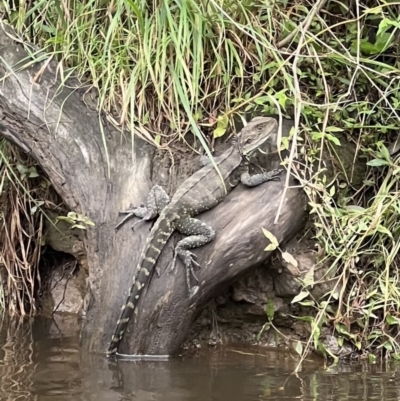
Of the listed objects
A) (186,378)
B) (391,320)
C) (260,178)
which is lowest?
(186,378)

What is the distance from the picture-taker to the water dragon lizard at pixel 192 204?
3633mm

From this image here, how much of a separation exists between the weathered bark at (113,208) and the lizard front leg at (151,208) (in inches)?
2.4

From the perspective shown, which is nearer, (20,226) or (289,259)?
(289,259)

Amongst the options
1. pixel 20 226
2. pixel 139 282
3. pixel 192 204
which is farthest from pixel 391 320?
pixel 20 226

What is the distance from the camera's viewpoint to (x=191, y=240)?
3717 millimetres

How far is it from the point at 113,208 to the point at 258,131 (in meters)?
0.98

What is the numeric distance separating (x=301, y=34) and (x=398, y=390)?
7.00 ft

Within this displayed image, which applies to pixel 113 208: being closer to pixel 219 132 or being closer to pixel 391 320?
pixel 219 132

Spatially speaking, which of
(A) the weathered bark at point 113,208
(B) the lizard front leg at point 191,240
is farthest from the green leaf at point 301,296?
(B) the lizard front leg at point 191,240

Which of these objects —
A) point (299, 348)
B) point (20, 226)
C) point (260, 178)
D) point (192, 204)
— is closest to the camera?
point (299, 348)

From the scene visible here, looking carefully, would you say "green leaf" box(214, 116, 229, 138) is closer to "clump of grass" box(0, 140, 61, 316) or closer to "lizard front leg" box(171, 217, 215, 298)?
"lizard front leg" box(171, 217, 215, 298)

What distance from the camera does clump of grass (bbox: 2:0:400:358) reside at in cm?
381

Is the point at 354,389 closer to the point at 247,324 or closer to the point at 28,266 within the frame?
the point at 247,324

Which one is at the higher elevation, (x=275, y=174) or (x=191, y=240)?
(x=275, y=174)
